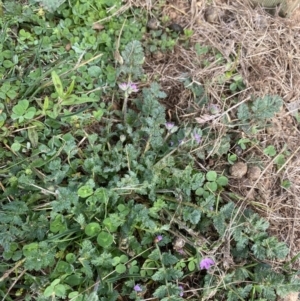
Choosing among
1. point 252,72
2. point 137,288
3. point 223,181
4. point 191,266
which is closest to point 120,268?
point 137,288

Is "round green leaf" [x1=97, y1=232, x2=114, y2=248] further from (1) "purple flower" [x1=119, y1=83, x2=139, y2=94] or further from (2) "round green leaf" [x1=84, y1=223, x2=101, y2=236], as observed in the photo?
(1) "purple flower" [x1=119, y1=83, x2=139, y2=94]

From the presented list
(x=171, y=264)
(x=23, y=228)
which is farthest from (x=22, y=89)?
(x=171, y=264)

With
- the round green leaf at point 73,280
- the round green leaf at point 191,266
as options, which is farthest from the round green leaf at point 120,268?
the round green leaf at point 191,266

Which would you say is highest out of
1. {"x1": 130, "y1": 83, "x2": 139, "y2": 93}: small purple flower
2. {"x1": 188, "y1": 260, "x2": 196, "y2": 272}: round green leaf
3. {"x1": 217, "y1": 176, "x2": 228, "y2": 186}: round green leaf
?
{"x1": 130, "y1": 83, "x2": 139, "y2": 93}: small purple flower

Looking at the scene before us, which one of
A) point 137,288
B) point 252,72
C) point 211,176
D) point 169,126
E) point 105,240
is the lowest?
point 137,288

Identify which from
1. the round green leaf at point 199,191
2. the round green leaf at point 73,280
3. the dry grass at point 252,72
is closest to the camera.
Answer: the round green leaf at point 73,280

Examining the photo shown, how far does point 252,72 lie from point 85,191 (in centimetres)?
100

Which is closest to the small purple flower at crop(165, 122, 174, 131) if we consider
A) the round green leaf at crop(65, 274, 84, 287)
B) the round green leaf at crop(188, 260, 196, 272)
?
the round green leaf at crop(188, 260, 196, 272)

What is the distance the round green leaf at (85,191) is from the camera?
164 centimetres

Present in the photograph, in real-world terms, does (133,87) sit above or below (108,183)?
above

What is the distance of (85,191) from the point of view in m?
1.65

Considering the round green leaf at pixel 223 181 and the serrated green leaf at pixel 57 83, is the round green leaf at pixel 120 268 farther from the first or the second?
the serrated green leaf at pixel 57 83

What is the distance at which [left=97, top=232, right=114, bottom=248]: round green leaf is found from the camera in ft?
5.26

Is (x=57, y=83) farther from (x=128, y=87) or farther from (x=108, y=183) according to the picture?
(x=108, y=183)
